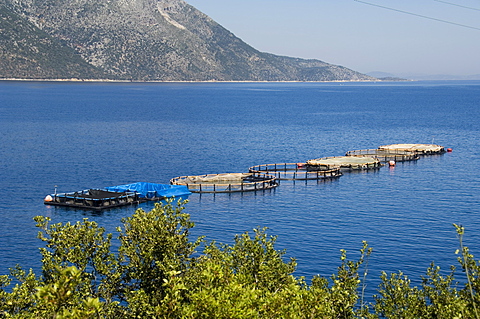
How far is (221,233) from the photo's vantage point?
69312mm

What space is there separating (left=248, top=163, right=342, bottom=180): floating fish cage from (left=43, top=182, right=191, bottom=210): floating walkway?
70.1 feet

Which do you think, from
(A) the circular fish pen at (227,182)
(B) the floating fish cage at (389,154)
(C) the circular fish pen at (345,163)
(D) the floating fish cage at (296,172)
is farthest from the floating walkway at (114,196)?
(B) the floating fish cage at (389,154)

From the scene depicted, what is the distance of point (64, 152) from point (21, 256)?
235 ft

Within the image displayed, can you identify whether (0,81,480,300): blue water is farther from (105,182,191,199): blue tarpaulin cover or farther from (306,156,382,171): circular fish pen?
(306,156,382,171): circular fish pen

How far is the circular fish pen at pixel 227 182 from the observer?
92875 mm

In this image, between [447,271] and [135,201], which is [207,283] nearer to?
[447,271]

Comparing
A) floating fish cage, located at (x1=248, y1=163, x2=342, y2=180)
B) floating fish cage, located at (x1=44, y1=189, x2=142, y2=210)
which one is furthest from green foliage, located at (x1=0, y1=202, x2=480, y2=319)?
floating fish cage, located at (x1=248, y1=163, x2=342, y2=180)

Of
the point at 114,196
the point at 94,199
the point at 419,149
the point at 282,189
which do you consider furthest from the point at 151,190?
the point at 419,149

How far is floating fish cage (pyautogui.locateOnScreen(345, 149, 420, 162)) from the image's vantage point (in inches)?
4875

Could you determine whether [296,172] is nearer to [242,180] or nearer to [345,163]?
[345,163]

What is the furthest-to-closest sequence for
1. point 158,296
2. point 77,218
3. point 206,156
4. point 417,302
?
point 206,156 < point 77,218 < point 417,302 < point 158,296

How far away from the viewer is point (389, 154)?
128m

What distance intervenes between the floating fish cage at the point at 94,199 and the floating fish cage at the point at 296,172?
27112 millimetres

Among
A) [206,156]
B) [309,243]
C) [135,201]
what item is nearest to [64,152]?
[206,156]
